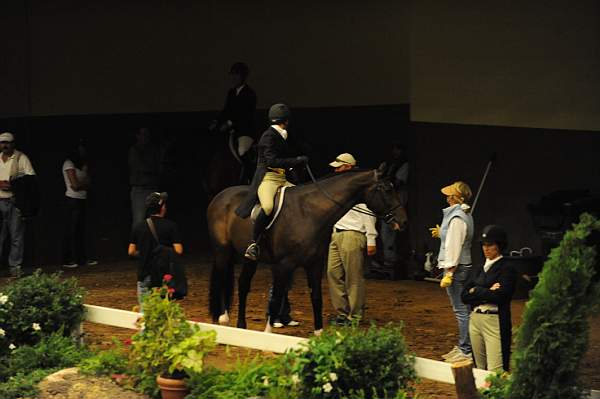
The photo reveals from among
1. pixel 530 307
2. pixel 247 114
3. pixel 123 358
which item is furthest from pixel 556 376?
pixel 247 114

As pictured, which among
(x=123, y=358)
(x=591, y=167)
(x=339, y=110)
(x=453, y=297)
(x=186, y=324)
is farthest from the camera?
(x=339, y=110)

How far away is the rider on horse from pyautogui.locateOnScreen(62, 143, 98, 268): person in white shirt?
657 centimetres

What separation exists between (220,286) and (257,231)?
106 cm

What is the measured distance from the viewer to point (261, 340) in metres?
10.7

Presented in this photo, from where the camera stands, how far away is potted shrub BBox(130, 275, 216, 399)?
1041 centimetres

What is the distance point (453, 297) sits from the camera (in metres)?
13.2

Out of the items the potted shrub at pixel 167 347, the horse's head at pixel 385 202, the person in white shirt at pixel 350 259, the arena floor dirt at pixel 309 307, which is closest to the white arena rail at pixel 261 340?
the potted shrub at pixel 167 347

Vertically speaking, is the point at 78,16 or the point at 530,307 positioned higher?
the point at 78,16

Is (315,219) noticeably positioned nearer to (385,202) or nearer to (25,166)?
(385,202)

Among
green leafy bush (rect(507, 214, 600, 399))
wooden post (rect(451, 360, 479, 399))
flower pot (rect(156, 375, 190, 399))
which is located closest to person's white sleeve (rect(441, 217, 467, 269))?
flower pot (rect(156, 375, 190, 399))

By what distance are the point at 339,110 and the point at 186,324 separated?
435 inches

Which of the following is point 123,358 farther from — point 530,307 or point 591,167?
point 591,167

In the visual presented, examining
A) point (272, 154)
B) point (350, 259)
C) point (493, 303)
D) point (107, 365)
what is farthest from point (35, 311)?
point (350, 259)

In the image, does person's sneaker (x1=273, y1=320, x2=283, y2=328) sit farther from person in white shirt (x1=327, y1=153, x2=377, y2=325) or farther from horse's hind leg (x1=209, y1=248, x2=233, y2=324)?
person in white shirt (x1=327, y1=153, x2=377, y2=325)
